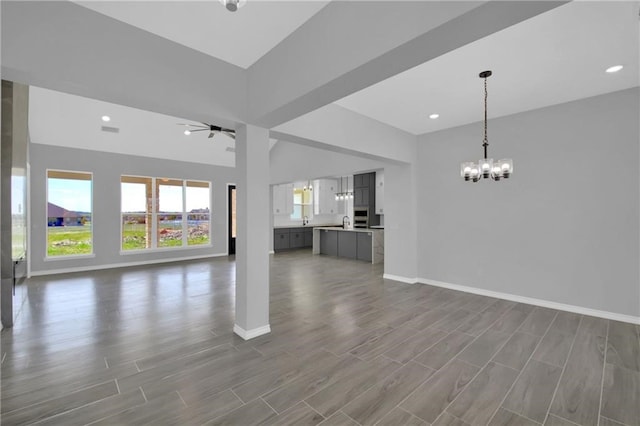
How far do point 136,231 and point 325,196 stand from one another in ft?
21.3

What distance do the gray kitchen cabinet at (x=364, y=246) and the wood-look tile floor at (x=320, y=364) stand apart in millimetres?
3438

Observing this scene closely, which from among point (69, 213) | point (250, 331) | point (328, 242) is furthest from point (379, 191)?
point (69, 213)

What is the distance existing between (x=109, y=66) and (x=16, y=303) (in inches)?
156

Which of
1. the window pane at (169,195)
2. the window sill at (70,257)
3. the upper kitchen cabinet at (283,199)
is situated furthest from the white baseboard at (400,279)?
the window sill at (70,257)

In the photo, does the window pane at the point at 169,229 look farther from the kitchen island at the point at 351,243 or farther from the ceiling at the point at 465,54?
the kitchen island at the point at 351,243

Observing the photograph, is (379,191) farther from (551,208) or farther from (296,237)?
(551,208)

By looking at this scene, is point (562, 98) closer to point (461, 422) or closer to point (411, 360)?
point (411, 360)

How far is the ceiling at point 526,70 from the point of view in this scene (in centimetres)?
229

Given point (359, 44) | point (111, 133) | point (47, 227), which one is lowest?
point (47, 227)

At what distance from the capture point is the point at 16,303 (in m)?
3.94

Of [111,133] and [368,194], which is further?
[368,194]

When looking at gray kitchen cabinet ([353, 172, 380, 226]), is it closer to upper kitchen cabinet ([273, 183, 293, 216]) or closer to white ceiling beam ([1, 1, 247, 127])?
upper kitchen cabinet ([273, 183, 293, 216])

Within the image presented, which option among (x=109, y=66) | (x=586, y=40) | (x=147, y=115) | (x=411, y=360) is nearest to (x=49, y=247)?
(x=147, y=115)

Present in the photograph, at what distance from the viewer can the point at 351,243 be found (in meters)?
8.39
